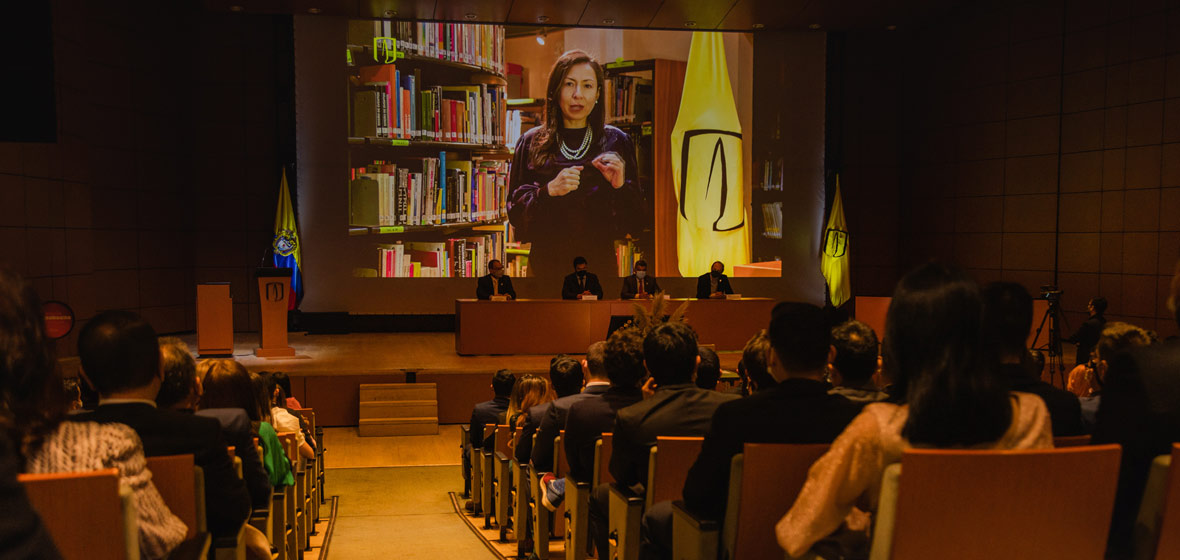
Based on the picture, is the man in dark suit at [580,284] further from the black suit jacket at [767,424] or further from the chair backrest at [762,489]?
the chair backrest at [762,489]

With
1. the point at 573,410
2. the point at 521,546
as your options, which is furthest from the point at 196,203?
the point at 573,410

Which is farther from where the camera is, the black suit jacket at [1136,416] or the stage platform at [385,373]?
the stage platform at [385,373]

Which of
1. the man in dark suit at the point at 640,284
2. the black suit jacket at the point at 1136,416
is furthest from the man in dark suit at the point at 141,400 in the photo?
the man in dark suit at the point at 640,284

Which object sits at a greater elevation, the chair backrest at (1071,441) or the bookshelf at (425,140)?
the bookshelf at (425,140)

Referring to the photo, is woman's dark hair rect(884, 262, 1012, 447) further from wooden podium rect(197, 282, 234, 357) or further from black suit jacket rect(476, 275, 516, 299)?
wooden podium rect(197, 282, 234, 357)

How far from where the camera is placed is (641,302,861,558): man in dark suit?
85.0 inches

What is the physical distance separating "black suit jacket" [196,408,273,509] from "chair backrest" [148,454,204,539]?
49 centimetres

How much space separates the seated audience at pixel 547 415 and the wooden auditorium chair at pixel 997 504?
Result: 2.03 m

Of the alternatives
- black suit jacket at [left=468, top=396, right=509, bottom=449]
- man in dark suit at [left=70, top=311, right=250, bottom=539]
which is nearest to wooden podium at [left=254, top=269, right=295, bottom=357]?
black suit jacket at [left=468, top=396, right=509, bottom=449]

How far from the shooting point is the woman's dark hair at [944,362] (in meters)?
1.60

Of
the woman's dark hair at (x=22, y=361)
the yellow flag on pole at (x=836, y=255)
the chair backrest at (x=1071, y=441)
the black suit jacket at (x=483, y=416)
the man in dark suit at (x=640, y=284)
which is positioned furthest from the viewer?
the yellow flag on pole at (x=836, y=255)

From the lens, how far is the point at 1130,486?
6.25ft

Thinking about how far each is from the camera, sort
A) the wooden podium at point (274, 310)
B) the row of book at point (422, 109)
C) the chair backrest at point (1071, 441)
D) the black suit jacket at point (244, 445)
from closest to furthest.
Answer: the chair backrest at point (1071, 441)
the black suit jacket at point (244, 445)
the wooden podium at point (274, 310)
the row of book at point (422, 109)

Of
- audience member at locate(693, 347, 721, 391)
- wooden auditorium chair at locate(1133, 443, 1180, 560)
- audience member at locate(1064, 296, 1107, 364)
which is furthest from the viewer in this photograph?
audience member at locate(1064, 296, 1107, 364)
